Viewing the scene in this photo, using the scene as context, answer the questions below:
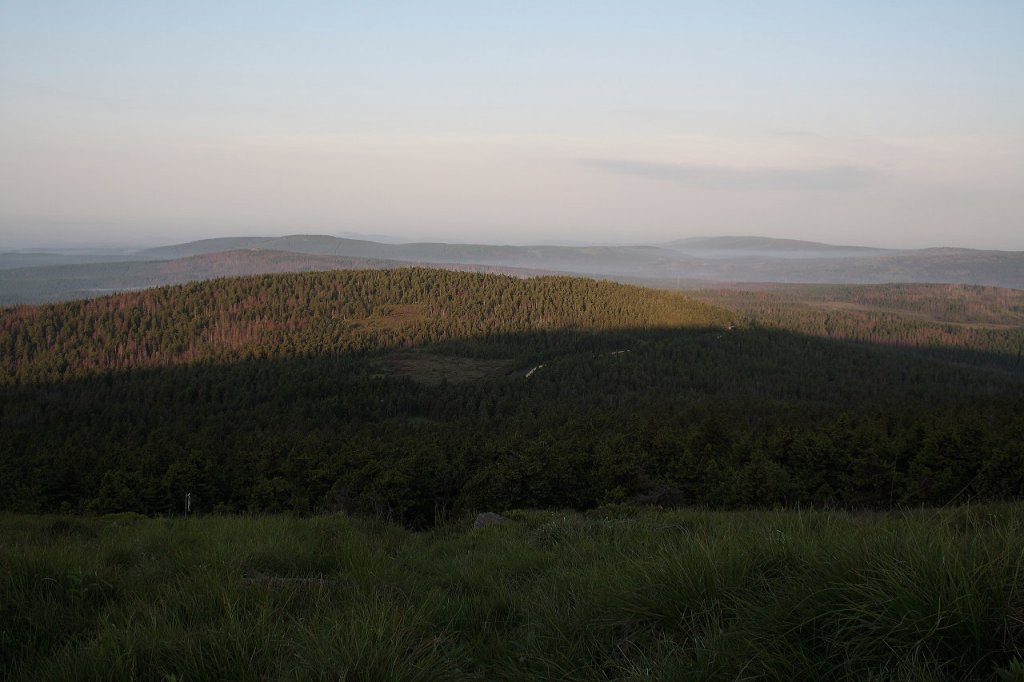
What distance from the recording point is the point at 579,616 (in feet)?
14.5

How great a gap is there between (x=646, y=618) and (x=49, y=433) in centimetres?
10038

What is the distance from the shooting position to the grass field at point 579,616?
10.7 ft

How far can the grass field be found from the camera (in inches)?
128

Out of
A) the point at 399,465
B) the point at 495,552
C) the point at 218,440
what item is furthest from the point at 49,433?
the point at 495,552

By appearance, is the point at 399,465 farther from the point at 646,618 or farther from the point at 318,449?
the point at 646,618

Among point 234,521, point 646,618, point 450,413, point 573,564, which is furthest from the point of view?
point 450,413

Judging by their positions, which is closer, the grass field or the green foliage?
the grass field

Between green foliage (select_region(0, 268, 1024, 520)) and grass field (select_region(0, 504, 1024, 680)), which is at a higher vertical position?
grass field (select_region(0, 504, 1024, 680))

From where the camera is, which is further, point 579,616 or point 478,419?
point 478,419

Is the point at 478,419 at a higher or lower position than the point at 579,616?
lower

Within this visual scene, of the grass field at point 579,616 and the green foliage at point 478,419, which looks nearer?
the grass field at point 579,616

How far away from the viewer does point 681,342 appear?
161750 mm

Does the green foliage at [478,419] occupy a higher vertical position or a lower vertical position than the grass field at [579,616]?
lower

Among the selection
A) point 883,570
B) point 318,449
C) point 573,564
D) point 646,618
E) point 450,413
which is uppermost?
point 883,570
